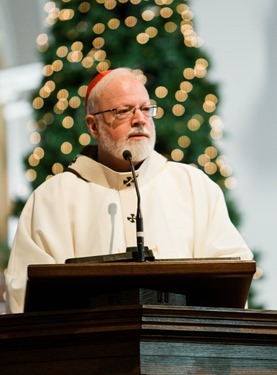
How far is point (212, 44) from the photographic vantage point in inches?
374

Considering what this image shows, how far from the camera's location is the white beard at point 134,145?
4.83 meters

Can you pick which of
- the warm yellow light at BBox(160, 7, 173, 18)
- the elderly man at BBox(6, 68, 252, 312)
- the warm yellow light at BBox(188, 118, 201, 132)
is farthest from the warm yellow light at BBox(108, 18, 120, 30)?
the elderly man at BBox(6, 68, 252, 312)

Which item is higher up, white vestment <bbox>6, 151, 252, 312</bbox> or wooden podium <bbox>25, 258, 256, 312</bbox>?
white vestment <bbox>6, 151, 252, 312</bbox>

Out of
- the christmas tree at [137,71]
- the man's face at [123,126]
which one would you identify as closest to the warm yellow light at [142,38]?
the christmas tree at [137,71]

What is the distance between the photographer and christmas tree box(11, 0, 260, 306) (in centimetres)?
827

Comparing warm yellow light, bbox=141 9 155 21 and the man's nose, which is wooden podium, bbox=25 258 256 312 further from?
warm yellow light, bbox=141 9 155 21

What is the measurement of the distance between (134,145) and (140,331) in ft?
5.05

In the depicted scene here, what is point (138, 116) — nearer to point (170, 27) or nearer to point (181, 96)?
point (181, 96)

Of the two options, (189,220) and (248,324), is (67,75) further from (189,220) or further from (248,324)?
(248,324)

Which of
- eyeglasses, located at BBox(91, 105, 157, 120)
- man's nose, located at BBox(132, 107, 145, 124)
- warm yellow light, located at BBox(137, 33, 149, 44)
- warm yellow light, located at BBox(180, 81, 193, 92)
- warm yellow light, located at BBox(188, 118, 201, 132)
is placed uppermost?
warm yellow light, located at BBox(137, 33, 149, 44)

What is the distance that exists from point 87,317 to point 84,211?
1484mm

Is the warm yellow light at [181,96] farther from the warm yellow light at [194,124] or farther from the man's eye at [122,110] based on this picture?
the man's eye at [122,110]

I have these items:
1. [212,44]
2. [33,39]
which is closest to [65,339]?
[212,44]

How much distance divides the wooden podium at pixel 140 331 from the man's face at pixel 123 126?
129cm
